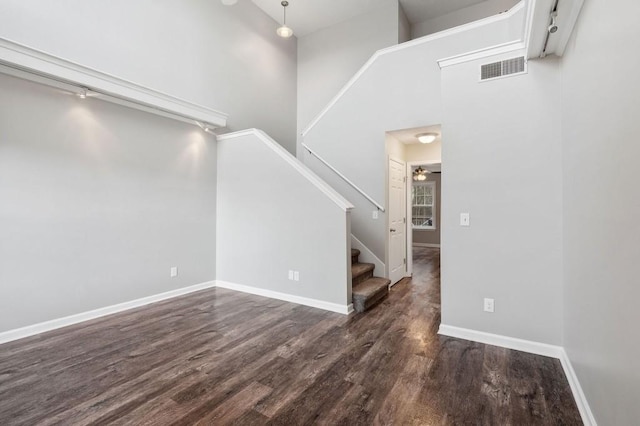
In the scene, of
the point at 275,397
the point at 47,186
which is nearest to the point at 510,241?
the point at 275,397

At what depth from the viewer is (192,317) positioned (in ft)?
12.0

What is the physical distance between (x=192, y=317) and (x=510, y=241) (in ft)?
11.9

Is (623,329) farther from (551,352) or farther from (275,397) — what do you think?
(275,397)

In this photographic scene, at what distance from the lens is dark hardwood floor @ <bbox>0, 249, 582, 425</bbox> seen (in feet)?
6.39

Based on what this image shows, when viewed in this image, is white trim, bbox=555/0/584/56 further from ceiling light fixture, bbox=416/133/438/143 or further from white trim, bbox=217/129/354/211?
white trim, bbox=217/129/354/211

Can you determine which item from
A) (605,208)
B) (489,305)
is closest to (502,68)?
(605,208)

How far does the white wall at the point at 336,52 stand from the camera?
605 cm

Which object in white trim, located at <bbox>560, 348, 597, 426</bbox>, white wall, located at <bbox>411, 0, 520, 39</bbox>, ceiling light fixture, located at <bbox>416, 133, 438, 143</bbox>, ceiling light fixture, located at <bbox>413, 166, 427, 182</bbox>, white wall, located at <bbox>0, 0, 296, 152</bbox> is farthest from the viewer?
ceiling light fixture, located at <bbox>413, 166, 427, 182</bbox>

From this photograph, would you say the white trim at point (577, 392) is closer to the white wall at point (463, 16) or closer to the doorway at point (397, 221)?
the doorway at point (397, 221)

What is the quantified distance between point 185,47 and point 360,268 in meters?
4.39

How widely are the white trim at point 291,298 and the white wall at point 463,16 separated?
6287 mm

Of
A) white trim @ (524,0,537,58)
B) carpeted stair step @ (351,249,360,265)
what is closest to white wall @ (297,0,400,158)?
carpeted stair step @ (351,249,360,265)

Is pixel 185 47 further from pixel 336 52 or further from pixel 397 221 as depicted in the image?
pixel 397 221

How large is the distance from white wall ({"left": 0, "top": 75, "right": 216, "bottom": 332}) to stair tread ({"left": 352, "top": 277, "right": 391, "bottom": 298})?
2.60 meters
